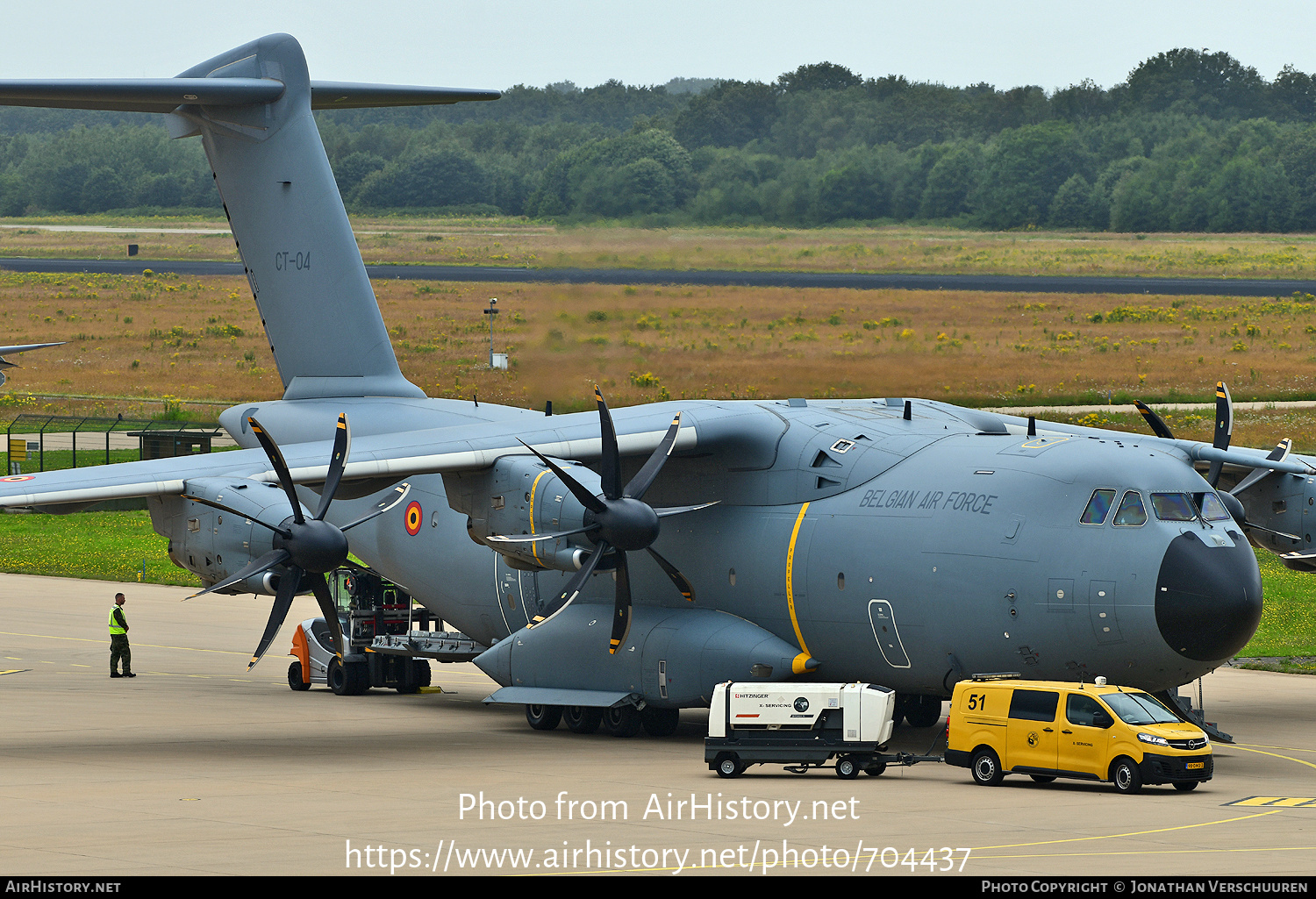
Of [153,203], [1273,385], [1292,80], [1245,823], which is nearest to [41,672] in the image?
[1245,823]

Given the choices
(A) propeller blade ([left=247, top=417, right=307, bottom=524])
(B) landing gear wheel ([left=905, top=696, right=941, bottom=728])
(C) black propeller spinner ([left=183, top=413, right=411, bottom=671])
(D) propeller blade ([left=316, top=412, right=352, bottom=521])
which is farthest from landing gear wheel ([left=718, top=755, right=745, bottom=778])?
(A) propeller blade ([left=247, top=417, right=307, bottom=524])

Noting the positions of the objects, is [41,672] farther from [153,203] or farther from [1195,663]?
[153,203]

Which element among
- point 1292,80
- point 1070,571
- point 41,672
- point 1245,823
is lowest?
point 41,672

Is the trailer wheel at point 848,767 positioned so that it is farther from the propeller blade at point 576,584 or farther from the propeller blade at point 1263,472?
the propeller blade at point 1263,472

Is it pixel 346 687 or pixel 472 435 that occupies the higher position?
pixel 472 435

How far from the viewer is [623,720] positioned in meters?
25.5

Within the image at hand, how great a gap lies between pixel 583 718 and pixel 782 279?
67.2 ft

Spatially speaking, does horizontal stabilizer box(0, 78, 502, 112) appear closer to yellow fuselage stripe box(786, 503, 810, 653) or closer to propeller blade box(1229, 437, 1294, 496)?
yellow fuselage stripe box(786, 503, 810, 653)

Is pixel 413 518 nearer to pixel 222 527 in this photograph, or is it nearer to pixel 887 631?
pixel 222 527

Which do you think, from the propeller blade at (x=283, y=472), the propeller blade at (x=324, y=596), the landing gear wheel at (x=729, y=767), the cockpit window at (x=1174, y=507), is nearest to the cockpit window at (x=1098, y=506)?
the cockpit window at (x=1174, y=507)

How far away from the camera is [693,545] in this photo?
25.1 metres

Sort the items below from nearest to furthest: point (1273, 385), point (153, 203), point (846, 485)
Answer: point (846, 485) < point (1273, 385) < point (153, 203)

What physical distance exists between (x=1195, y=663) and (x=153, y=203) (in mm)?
105989

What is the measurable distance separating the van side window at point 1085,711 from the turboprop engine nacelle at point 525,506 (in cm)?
653
